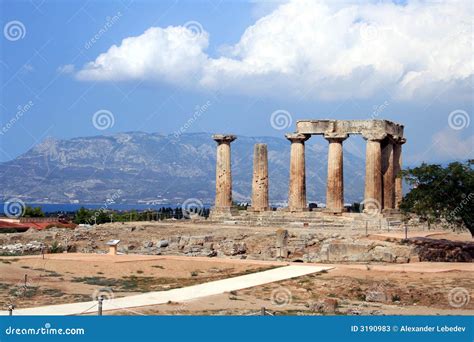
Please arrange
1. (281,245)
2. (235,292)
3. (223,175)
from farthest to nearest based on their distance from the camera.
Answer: (223,175) < (281,245) < (235,292)

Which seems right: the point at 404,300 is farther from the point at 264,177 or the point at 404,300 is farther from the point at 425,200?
the point at 264,177

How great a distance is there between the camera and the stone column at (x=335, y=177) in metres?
60.8

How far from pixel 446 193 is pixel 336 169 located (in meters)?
19.3

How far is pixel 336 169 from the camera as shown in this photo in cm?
6122

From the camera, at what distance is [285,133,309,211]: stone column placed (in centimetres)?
6294

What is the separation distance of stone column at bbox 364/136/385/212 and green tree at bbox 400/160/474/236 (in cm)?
1561

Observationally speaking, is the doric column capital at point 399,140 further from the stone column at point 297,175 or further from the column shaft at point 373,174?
the stone column at point 297,175

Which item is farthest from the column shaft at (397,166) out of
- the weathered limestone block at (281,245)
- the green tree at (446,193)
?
the weathered limestone block at (281,245)

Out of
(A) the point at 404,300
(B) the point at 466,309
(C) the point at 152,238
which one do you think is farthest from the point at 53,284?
(C) the point at 152,238

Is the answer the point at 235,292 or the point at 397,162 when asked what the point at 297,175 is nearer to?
the point at 397,162

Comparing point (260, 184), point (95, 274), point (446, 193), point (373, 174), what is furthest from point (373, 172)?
point (95, 274)

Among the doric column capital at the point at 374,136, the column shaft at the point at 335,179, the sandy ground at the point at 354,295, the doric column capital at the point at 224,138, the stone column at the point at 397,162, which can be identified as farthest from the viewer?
the doric column capital at the point at 224,138

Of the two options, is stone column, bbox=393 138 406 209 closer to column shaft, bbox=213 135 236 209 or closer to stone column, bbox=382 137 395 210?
stone column, bbox=382 137 395 210

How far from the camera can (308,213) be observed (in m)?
60.8
